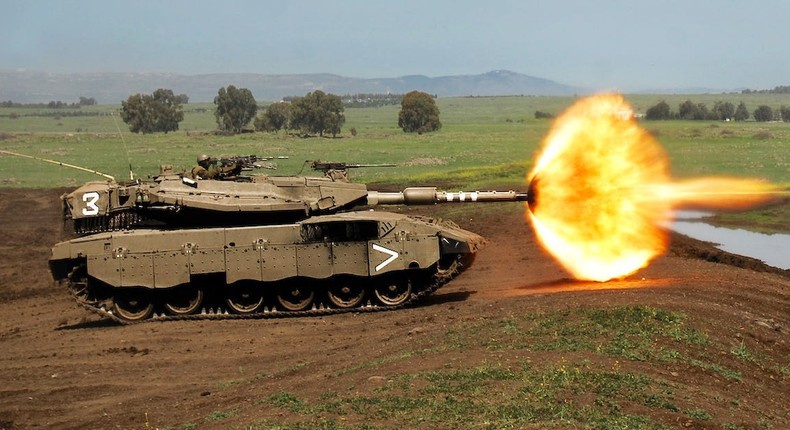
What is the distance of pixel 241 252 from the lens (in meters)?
23.4

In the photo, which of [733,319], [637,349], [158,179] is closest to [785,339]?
[733,319]

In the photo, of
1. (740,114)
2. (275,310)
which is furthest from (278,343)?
(740,114)

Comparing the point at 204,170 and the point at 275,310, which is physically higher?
the point at 204,170

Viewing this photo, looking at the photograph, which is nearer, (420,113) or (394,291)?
(394,291)

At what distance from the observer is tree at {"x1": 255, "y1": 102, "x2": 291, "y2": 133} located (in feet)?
366

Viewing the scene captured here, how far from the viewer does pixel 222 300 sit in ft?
79.2

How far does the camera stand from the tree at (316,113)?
109000 millimetres

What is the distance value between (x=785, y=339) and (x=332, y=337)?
30.3 feet

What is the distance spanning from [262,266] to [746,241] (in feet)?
63.6

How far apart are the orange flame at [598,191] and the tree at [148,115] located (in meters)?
95.3

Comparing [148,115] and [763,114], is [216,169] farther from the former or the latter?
[763,114]

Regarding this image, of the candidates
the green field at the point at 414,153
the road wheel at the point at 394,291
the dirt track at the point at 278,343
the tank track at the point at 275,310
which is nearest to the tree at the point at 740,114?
the green field at the point at 414,153

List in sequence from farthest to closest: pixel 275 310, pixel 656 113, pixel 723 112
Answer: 1. pixel 723 112
2. pixel 656 113
3. pixel 275 310

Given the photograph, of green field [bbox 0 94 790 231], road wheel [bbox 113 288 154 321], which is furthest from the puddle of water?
road wheel [bbox 113 288 154 321]
